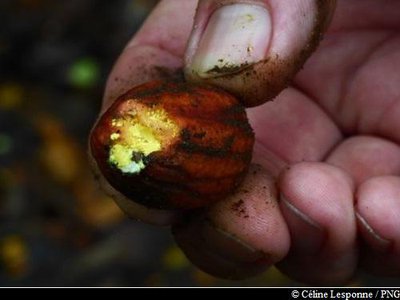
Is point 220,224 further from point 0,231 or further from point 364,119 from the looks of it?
point 0,231

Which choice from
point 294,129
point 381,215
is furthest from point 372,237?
point 294,129

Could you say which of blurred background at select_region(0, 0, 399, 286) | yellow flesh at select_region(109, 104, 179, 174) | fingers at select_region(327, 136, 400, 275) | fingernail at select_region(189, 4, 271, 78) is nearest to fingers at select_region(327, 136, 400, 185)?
fingers at select_region(327, 136, 400, 275)

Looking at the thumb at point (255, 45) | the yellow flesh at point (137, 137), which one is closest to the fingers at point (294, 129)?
the thumb at point (255, 45)

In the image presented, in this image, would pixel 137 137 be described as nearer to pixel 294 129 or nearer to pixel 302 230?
pixel 302 230

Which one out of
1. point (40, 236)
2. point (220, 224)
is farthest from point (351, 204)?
point (40, 236)

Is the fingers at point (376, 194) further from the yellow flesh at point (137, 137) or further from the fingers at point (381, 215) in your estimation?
the yellow flesh at point (137, 137)

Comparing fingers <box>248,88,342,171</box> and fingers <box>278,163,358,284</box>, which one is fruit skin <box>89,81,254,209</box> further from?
fingers <box>248,88,342,171</box>
